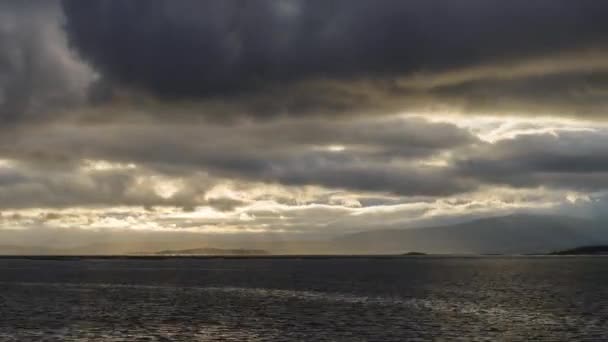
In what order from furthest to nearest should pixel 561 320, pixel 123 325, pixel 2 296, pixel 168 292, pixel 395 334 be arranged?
pixel 168 292 < pixel 2 296 < pixel 561 320 < pixel 123 325 < pixel 395 334

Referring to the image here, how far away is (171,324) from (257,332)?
39.6ft

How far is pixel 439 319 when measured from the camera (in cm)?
8662

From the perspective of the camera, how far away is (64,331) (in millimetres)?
74312

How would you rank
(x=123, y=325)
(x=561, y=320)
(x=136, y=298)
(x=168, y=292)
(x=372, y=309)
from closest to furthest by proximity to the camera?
1. (x=123, y=325)
2. (x=561, y=320)
3. (x=372, y=309)
4. (x=136, y=298)
5. (x=168, y=292)

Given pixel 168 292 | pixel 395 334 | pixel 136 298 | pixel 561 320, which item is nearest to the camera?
pixel 395 334

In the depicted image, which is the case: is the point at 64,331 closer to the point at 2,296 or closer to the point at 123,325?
the point at 123,325

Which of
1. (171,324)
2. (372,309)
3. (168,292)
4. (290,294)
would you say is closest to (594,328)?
(372,309)

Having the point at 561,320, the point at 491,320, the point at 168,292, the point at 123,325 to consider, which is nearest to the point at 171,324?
the point at 123,325

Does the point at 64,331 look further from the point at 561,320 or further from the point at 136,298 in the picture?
the point at 561,320

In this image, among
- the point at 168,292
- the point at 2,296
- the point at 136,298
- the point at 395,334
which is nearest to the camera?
the point at 395,334

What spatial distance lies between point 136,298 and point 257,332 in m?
53.9

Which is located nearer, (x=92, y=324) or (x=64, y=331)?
(x=64, y=331)

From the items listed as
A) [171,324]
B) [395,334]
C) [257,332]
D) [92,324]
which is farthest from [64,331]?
[395,334]

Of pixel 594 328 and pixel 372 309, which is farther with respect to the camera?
pixel 372 309
